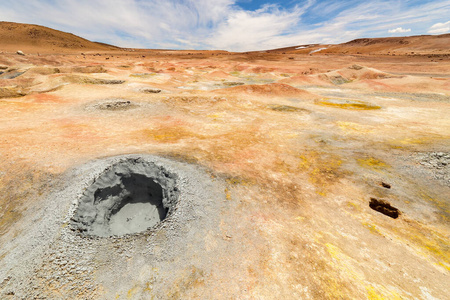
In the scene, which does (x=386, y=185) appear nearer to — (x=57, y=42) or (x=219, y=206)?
(x=219, y=206)

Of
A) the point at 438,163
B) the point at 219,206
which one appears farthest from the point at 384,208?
the point at 219,206

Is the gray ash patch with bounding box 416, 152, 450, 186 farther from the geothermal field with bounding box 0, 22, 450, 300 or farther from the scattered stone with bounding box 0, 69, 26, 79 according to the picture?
the scattered stone with bounding box 0, 69, 26, 79

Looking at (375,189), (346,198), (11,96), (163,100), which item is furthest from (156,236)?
(11,96)

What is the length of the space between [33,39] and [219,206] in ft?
476

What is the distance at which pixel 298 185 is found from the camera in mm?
8203

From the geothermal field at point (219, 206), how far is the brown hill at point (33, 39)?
11192cm

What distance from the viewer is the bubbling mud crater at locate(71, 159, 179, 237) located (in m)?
7.10

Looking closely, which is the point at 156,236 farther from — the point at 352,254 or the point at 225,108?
the point at 225,108

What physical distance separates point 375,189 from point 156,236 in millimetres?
Answer: 8778

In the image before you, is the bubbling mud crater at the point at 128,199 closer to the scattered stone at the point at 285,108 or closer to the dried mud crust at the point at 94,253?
the dried mud crust at the point at 94,253

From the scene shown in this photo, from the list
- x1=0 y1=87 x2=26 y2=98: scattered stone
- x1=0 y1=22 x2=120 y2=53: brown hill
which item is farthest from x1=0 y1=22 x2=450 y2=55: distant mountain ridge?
x1=0 y1=87 x2=26 y2=98: scattered stone

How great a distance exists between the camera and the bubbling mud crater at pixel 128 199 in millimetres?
7098

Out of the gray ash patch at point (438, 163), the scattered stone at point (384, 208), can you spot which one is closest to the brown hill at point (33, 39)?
the scattered stone at point (384, 208)

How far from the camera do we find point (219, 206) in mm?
6758
